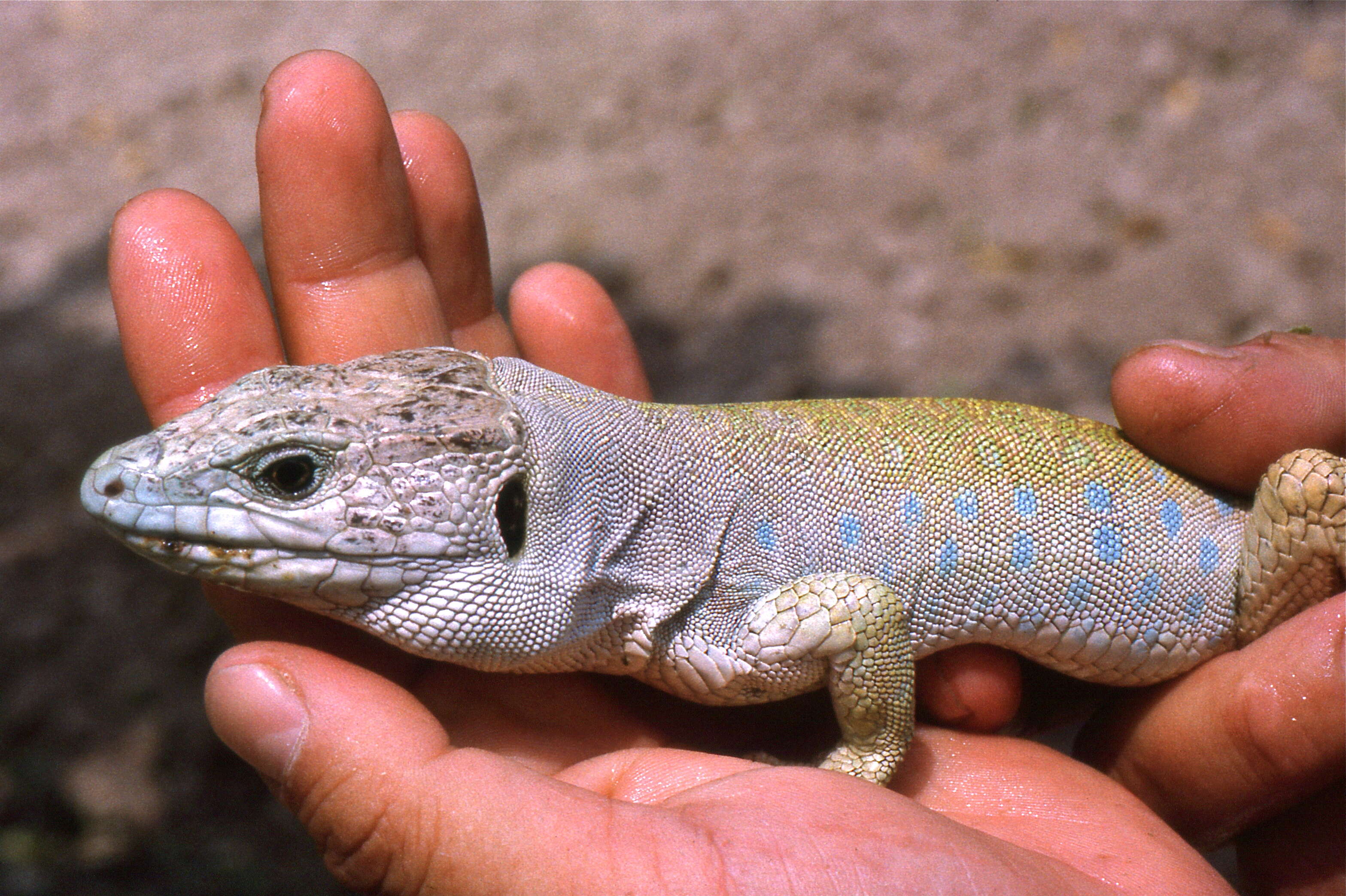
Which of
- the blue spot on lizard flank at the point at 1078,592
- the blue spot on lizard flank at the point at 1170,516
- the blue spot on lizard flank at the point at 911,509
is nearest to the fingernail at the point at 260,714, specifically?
the blue spot on lizard flank at the point at 911,509

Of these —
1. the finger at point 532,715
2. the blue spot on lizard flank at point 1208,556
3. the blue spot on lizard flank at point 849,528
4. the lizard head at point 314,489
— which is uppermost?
the lizard head at point 314,489

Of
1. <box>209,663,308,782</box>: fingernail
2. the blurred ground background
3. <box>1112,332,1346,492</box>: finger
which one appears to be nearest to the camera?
<box>209,663,308,782</box>: fingernail

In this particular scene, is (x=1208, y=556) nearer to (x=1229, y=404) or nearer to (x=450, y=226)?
(x=1229, y=404)

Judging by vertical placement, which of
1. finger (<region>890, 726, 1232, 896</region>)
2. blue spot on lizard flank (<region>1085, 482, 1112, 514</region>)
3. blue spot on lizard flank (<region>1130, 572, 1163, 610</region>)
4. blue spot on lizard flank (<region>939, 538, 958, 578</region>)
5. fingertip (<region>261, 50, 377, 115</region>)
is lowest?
finger (<region>890, 726, 1232, 896</region>)

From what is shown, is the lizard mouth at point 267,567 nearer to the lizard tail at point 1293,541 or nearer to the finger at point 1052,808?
the finger at point 1052,808

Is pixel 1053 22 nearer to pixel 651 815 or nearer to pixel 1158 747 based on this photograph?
pixel 1158 747

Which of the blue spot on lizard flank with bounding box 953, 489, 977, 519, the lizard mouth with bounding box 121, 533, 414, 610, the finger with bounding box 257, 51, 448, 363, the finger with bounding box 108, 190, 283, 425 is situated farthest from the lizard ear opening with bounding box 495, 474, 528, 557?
the blue spot on lizard flank with bounding box 953, 489, 977, 519

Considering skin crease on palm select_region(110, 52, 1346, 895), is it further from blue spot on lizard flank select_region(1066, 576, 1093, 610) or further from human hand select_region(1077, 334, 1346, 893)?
blue spot on lizard flank select_region(1066, 576, 1093, 610)
